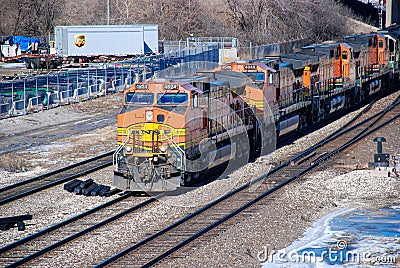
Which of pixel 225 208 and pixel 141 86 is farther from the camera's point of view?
pixel 141 86

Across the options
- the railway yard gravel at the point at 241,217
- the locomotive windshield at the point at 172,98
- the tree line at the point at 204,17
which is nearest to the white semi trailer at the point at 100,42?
the tree line at the point at 204,17

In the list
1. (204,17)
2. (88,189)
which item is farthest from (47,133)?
(204,17)

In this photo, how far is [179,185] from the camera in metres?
18.1

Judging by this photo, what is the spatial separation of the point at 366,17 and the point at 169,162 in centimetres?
7545

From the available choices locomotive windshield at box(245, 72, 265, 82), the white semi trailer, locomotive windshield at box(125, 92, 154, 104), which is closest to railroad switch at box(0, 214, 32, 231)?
locomotive windshield at box(125, 92, 154, 104)

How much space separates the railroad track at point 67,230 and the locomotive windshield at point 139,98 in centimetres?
251

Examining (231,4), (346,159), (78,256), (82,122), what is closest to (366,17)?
(231,4)

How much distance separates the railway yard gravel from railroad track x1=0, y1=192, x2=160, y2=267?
0.29m

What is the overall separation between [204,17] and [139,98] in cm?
5294

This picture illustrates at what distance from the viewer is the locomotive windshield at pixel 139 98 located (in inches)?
736

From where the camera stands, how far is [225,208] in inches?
680

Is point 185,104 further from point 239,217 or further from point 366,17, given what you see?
point 366,17

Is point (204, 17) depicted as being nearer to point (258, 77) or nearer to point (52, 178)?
point (258, 77)

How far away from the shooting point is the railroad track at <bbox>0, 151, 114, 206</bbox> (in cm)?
1928
